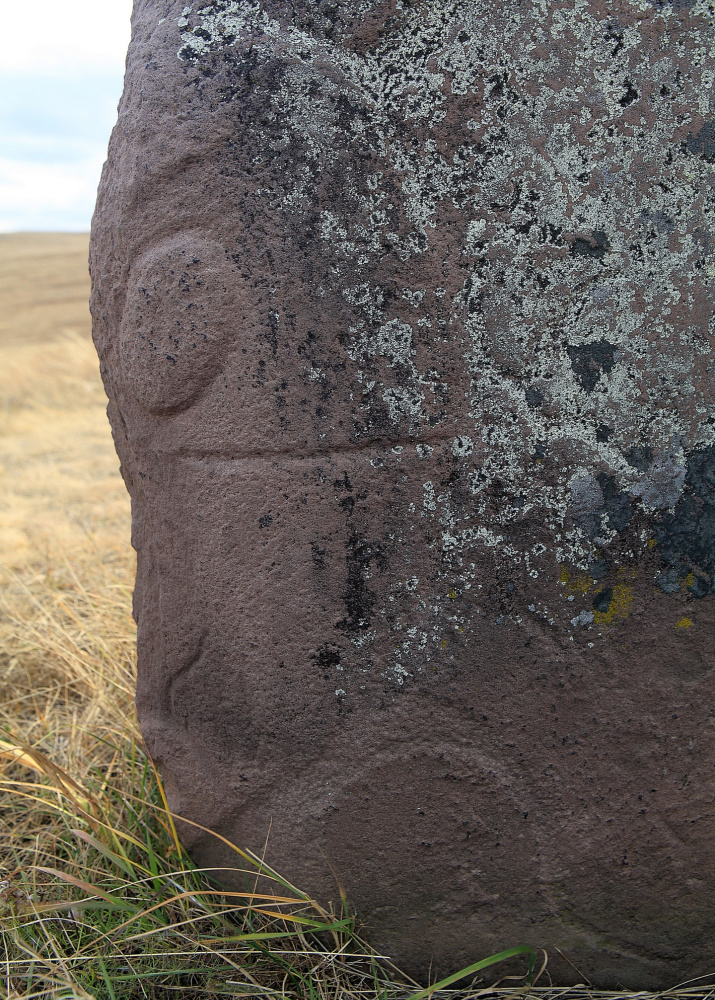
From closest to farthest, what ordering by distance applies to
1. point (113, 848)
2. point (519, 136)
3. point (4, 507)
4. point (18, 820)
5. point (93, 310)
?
point (519, 136)
point (93, 310)
point (113, 848)
point (18, 820)
point (4, 507)

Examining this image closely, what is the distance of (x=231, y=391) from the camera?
1147 millimetres

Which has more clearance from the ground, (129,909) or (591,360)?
(591,360)

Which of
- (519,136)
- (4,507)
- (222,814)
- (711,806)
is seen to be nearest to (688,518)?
(711,806)

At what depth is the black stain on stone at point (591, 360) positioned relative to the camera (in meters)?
1.10

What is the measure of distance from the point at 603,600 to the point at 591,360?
1.05 ft

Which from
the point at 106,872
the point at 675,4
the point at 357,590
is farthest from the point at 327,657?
the point at 675,4

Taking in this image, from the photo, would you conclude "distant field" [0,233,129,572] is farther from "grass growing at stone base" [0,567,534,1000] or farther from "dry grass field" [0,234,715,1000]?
"grass growing at stone base" [0,567,534,1000]

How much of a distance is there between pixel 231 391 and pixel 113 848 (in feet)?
2.91

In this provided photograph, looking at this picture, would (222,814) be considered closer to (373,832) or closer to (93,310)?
(373,832)

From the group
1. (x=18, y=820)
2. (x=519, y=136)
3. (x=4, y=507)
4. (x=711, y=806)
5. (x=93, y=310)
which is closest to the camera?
(x=519, y=136)

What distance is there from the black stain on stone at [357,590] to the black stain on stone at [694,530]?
392 millimetres

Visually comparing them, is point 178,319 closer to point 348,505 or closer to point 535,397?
point 348,505

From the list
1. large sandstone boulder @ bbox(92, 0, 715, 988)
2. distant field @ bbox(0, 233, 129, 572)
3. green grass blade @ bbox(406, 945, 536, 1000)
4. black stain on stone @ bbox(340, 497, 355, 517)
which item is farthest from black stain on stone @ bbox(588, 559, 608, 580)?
distant field @ bbox(0, 233, 129, 572)

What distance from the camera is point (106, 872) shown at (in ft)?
4.73
